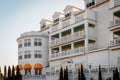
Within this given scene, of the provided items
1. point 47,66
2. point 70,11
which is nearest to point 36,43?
point 47,66

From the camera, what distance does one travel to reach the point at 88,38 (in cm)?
4706

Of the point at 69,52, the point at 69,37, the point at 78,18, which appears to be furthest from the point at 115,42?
the point at 69,37

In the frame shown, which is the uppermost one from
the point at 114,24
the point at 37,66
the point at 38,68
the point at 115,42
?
the point at 114,24

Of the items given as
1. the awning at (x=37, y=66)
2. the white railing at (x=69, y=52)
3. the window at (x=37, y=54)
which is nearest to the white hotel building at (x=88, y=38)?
the white railing at (x=69, y=52)

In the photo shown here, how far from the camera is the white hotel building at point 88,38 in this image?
136ft

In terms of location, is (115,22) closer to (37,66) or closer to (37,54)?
(37,66)

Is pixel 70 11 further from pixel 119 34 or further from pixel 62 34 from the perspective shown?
pixel 119 34

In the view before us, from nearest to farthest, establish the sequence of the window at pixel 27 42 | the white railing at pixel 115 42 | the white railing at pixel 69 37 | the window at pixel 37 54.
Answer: the white railing at pixel 115 42 → the white railing at pixel 69 37 → the window at pixel 37 54 → the window at pixel 27 42

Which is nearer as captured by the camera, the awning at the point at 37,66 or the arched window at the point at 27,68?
the arched window at the point at 27,68

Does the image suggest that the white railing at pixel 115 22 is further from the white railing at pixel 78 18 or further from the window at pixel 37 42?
the window at pixel 37 42

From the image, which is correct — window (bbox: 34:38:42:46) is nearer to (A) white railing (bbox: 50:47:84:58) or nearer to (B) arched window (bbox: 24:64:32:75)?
(B) arched window (bbox: 24:64:32:75)

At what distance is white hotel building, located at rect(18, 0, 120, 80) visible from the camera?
4134 cm

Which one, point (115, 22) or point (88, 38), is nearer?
point (115, 22)

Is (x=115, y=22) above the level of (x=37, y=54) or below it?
above
